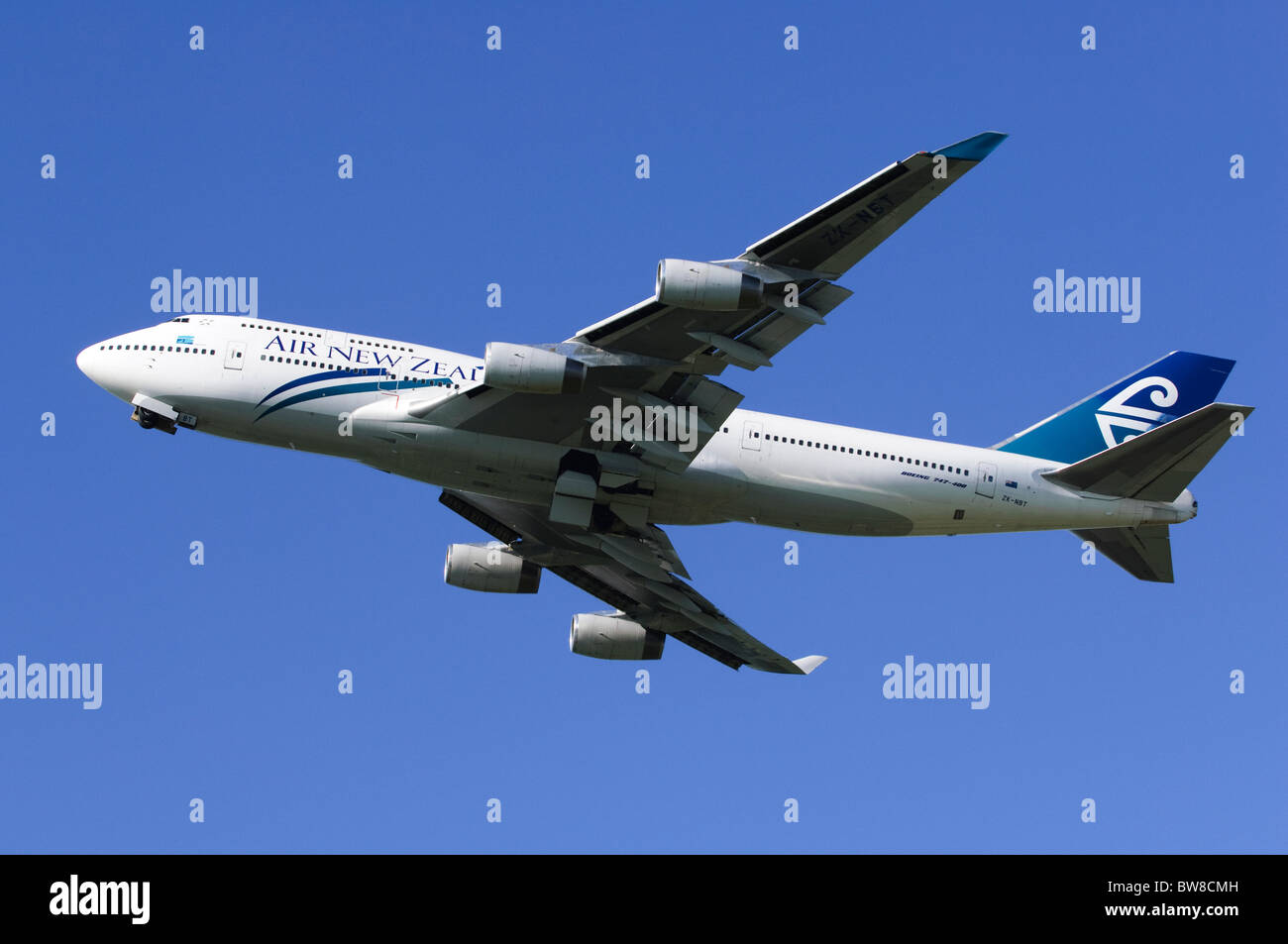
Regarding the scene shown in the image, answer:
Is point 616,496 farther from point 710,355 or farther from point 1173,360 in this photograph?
point 1173,360

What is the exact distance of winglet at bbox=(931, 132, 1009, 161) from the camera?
31.8 m

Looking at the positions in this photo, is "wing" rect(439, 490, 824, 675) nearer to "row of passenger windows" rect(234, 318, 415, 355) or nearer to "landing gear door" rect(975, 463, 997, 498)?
"row of passenger windows" rect(234, 318, 415, 355)

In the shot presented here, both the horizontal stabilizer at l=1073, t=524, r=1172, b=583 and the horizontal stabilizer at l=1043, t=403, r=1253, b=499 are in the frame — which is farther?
the horizontal stabilizer at l=1073, t=524, r=1172, b=583

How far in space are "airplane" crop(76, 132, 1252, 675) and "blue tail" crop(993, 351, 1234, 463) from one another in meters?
0.06

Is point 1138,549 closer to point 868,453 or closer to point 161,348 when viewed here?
point 868,453

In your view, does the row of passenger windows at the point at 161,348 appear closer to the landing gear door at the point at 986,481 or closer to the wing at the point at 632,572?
the wing at the point at 632,572

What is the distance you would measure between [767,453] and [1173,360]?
1348 cm

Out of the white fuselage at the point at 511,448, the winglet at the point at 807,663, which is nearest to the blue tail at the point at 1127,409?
the white fuselage at the point at 511,448

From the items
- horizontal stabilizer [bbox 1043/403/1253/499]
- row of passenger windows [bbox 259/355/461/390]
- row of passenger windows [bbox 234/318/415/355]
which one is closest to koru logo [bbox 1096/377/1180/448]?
horizontal stabilizer [bbox 1043/403/1253/499]

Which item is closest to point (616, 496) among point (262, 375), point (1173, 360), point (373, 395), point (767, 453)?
point (767, 453)

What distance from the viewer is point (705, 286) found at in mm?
33219

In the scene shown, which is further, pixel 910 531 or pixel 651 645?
pixel 651 645

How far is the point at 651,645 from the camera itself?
46812 mm

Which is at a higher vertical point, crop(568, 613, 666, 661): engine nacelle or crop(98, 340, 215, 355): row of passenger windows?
crop(98, 340, 215, 355): row of passenger windows
